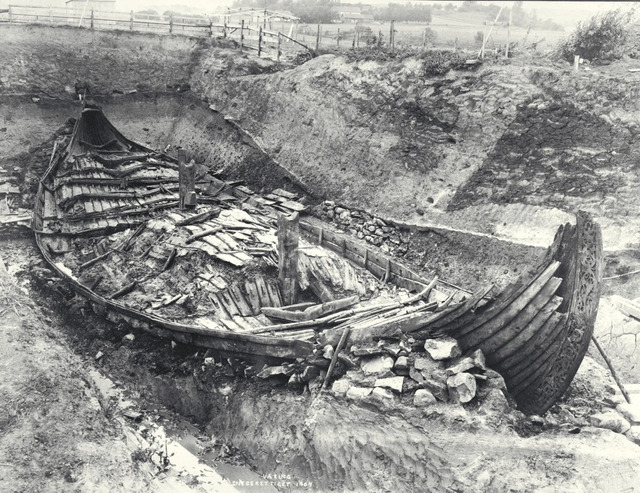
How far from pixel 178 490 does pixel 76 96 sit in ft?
57.9

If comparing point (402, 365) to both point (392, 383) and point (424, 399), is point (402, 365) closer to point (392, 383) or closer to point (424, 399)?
point (392, 383)

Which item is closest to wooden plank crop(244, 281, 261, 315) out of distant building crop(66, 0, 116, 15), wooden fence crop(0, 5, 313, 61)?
wooden fence crop(0, 5, 313, 61)

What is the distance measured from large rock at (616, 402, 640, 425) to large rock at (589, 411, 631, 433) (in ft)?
0.98

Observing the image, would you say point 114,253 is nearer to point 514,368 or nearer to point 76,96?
point 514,368

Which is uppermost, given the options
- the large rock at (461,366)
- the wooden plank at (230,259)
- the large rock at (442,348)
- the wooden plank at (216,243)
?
the wooden plank at (216,243)

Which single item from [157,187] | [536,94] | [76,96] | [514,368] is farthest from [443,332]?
[76,96]

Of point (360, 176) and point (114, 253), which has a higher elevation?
point (360, 176)

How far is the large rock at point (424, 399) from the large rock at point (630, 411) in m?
2.96

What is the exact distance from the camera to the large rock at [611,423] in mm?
7555

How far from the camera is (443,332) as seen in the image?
8.30m

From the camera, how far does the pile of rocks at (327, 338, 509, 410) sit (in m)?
7.48

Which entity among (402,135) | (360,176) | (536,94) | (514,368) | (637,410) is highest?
(536,94)

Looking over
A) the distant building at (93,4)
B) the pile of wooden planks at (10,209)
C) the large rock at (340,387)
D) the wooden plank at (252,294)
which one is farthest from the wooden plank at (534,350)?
the distant building at (93,4)

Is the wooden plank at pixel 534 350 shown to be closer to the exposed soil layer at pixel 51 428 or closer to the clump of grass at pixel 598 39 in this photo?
the exposed soil layer at pixel 51 428
